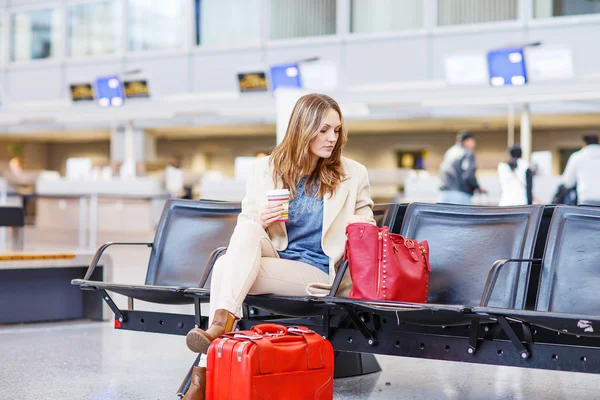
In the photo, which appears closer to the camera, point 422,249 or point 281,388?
point 281,388

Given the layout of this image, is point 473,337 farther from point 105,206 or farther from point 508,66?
point 105,206

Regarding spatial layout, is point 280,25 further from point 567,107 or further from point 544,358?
point 544,358

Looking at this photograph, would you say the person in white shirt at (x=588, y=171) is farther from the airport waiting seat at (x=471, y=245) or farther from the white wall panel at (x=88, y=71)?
the white wall panel at (x=88, y=71)

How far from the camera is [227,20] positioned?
2089 cm

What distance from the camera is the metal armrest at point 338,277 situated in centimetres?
344

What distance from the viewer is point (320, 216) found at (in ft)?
12.4

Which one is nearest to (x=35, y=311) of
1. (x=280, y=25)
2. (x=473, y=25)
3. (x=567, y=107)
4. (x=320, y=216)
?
(x=320, y=216)

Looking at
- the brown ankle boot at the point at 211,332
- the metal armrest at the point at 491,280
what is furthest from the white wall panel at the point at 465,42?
the brown ankle boot at the point at 211,332

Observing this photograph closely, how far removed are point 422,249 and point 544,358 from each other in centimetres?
64

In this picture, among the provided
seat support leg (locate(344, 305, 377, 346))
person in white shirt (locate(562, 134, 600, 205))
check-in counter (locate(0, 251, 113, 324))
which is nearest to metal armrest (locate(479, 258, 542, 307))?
seat support leg (locate(344, 305, 377, 346))

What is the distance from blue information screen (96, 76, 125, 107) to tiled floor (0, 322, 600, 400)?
50.3ft

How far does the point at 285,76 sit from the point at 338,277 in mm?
14640

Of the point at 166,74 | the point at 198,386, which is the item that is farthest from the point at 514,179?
the point at 166,74

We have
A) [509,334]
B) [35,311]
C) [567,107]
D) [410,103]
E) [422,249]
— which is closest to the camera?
[509,334]
